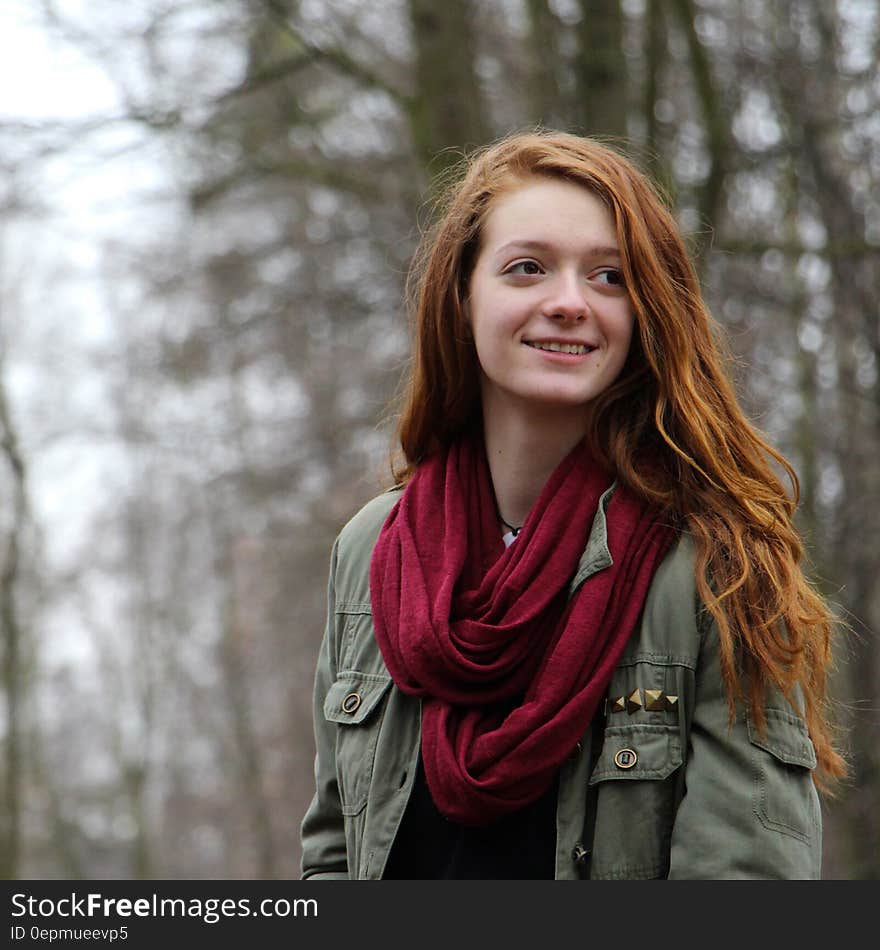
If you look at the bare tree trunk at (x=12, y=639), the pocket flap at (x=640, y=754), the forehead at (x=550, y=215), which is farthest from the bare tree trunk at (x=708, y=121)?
the bare tree trunk at (x=12, y=639)

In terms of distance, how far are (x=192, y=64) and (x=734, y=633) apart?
22.0 feet

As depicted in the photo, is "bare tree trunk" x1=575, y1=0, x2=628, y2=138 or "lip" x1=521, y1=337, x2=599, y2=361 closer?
"lip" x1=521, y1=337, x2=599, y2=361

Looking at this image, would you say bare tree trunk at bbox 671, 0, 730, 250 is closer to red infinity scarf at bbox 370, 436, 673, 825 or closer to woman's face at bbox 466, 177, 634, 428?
woman's face at bbox 466, 177, 634, 428

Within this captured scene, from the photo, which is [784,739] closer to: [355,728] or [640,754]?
[640,754]

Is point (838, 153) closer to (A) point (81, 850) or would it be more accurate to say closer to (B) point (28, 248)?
(B) point (28, 248)

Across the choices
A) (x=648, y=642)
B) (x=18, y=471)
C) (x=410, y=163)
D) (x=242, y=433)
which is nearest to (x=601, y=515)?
(x=648, y=642)

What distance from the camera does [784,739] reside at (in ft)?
8.13

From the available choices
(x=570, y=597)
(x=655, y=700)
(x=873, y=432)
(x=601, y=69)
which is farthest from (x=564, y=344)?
(x=873, y=432)

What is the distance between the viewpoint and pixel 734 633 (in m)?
2.49

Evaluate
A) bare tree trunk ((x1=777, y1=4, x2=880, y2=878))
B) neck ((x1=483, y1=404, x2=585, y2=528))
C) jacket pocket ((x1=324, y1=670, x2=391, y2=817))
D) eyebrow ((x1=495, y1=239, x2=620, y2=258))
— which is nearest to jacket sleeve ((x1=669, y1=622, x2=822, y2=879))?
neck ((x1=483, y1=404, x2=585, y2=528))

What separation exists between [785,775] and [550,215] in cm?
111

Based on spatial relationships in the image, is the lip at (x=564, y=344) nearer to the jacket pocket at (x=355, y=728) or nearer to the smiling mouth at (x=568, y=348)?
the smiling mouth at (x=568, y=348)

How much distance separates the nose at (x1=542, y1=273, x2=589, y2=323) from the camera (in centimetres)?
267

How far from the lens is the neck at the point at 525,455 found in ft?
9.29
